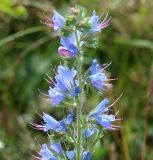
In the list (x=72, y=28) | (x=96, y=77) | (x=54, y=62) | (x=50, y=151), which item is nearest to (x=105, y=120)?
(x=96, y=77)

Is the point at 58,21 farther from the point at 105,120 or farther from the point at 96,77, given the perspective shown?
the point at 105,120

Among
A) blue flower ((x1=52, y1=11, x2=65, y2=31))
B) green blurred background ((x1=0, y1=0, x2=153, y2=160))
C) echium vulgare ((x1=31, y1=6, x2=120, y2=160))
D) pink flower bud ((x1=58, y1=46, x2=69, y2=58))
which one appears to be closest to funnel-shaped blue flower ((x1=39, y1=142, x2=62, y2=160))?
echium vulgare ((x1=31, y1=6, x2=120, y2=160))

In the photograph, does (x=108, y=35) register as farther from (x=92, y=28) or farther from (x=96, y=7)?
(x=92, y=28)

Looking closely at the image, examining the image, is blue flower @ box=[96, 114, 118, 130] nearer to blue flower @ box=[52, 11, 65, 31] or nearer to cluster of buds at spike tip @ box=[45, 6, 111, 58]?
cluster of buds at spike tip @ box=[45, 6, 111, 58]

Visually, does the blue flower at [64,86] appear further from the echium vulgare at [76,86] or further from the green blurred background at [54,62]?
the green blurred background at [54,62]

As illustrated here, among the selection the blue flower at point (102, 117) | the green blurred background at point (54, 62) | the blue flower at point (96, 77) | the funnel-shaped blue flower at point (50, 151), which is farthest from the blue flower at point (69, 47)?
the green blurred background at point (54, 62)
